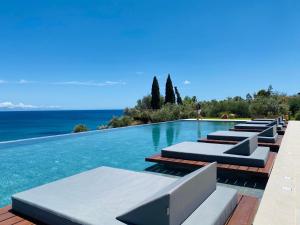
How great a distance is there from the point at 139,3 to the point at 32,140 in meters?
8.74

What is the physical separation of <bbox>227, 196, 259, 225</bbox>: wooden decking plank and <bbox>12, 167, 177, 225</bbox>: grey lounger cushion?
1058 millimetres

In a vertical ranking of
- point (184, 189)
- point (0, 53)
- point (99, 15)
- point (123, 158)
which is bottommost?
point (123, 158)

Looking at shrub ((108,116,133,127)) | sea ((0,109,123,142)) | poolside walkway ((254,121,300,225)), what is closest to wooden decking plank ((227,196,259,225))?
poolside walkway ((254,121,300,225))

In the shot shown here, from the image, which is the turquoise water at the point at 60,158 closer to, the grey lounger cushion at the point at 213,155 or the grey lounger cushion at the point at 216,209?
the grey lounger cushion at the point at 213,155

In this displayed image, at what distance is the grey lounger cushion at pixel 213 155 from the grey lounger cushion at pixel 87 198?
7.22 ft

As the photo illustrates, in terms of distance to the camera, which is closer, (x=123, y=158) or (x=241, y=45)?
(x=123, y=158)

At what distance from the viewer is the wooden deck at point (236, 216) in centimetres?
273

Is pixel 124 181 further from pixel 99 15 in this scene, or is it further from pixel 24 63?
pixel 24 63

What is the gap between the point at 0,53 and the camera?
15.6 metres

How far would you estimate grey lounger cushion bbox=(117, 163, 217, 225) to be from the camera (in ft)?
7.18

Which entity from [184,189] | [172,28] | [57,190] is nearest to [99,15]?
[172,28]

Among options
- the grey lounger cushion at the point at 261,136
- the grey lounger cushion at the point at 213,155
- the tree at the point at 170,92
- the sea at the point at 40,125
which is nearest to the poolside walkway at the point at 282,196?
the grey lounger cushion at the point at 213,155

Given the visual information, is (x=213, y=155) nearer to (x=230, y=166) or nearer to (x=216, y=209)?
(x=230, y=166)

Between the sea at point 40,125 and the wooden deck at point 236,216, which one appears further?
the sea at point 40,125
